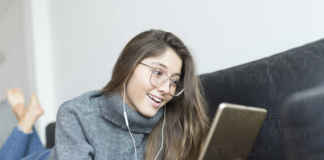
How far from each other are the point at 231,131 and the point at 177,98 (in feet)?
1.69

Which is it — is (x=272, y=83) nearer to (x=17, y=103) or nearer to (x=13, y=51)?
(x=17, y=103)

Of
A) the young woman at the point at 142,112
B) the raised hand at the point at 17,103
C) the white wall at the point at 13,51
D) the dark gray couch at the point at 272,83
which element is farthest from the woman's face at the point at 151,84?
the white wall at the point at 13,51

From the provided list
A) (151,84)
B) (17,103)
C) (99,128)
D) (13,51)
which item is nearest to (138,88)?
(151,84)

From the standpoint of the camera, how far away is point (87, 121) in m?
1.23

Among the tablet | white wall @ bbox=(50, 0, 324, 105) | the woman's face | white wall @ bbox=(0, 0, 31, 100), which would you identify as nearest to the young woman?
the woman's face

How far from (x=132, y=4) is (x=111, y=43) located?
9.7 inches

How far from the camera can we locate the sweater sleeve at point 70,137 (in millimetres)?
1137

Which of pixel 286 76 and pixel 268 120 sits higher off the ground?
pixel 286 76

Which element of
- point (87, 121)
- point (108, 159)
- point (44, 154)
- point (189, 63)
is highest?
point (189, 63)

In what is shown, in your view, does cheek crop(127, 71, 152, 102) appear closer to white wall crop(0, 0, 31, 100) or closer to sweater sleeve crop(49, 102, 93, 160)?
sweater sleeve crop(49, 102, 93, 160)

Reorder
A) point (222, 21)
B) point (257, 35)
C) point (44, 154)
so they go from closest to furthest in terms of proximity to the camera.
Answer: point (257, 35)
point (222, 21)
point (44, 154)

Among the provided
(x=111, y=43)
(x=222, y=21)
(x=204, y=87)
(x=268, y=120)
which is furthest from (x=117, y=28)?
(x=268, y=120)

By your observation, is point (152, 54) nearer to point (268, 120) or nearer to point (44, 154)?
point (268, 120)

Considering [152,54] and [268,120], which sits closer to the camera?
[268,120]
